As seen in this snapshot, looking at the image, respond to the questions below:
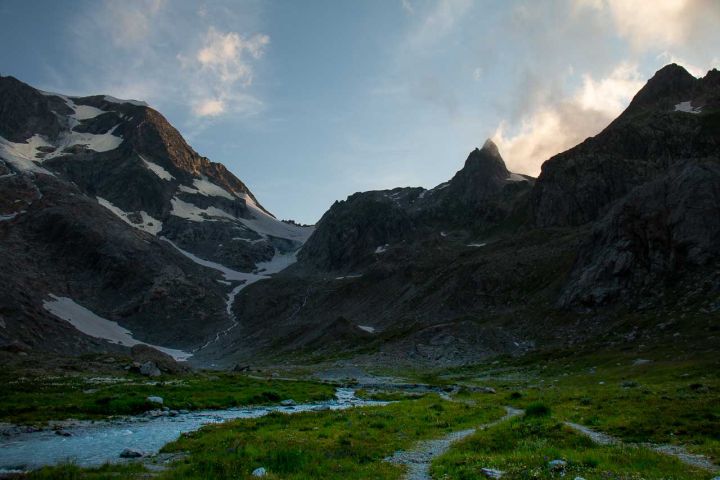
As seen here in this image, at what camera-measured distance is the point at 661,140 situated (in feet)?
572

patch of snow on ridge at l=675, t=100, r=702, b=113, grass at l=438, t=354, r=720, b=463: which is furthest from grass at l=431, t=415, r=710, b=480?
patch of snow on ridge at l=675, t=100, r=702, b=113

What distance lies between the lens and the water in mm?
22844

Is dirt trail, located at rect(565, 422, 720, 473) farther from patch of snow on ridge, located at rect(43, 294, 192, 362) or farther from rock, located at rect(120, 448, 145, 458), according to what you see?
patch of snow on ridge, located at rect(43, 294, 192, 362)

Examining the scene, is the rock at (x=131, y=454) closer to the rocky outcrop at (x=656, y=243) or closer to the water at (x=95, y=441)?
the water at (x=95, y=441)

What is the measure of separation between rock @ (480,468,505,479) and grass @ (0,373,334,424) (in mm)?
30689

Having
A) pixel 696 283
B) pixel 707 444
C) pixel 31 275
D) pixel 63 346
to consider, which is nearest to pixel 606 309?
pixel 696 283

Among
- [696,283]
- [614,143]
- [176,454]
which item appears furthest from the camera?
[614,143]

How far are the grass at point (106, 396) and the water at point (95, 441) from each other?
372 cm

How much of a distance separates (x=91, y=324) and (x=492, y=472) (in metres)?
193

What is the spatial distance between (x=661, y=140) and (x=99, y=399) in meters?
185

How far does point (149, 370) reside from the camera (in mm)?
69688

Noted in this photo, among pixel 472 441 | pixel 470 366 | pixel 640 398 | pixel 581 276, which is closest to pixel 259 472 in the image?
pixel 472 441

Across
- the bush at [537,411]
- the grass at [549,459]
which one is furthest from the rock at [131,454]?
the bush at [537,411]

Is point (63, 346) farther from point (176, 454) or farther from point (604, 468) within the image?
point (604, 468)
